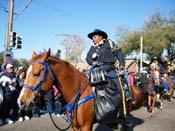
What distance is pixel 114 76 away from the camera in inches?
220

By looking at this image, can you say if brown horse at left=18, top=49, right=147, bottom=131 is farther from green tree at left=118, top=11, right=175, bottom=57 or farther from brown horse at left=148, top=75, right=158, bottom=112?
green tree at left=118, top=11, right=175, bottom=57

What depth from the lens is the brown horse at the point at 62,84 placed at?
14.4 feet

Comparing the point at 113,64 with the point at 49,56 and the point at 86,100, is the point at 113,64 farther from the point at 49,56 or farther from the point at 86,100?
the point at 49,56

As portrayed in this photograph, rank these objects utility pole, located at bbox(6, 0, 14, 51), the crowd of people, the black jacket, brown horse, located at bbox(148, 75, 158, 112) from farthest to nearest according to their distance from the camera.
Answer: utility pole, located at bbox(6, 0, 14, 51) < brown horse, located at bbox(148, 75, 158, 112) < the crowd of people < the black jacket

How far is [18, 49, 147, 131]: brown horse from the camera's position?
4.38 metres

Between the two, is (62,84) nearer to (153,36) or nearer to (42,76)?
(42,76)

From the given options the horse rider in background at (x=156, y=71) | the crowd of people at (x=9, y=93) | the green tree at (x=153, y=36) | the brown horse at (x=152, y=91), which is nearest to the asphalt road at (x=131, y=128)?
the crowd of people at (x=9, y=93)

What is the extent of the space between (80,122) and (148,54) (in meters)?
42.0

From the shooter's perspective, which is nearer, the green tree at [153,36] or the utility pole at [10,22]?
the utility pole at [10,22]

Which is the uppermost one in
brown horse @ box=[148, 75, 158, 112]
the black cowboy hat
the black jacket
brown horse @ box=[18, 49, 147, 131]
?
the black cowboy hat

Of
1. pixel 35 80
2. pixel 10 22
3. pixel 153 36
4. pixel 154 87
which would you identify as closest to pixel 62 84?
pixel 35 80

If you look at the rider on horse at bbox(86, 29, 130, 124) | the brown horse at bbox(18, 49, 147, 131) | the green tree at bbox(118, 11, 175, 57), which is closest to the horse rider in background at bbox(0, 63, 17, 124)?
the rider on horse at bbox(86, 29, 130, 124)

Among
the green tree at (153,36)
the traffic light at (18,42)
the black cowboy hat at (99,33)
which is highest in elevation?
the green tree at (153,36)

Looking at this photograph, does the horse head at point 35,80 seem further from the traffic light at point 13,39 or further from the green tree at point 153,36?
the green tree at point 153,36
